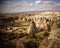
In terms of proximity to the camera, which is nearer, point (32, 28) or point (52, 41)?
point (52, 41)

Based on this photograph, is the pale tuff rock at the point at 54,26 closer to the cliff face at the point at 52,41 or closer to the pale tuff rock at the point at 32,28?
the cliff face at the point at 52,41

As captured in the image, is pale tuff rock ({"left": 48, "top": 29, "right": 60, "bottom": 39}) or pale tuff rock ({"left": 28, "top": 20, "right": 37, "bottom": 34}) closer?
pale tuff rock ({"left": 48, "top": 29, "right": 60, "bottom": 39})

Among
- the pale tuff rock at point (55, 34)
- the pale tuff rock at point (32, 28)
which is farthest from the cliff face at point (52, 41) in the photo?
the pale tuff rock at point (32, 28)

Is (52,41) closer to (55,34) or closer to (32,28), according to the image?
(55,34)

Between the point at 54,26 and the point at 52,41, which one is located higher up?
the point at 54,26

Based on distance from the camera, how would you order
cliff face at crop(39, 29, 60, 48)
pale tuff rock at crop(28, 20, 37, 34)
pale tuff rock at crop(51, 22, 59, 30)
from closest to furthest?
cliff face at crop(39, 29, 60, 48)
pale tuff rock at crop(51, 22, 59, 30)
pale tuff rock at crop(28, 20, 37, 34)

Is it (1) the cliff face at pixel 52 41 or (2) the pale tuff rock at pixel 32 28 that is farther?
(2) the pale tuff rock at pixel 32 28

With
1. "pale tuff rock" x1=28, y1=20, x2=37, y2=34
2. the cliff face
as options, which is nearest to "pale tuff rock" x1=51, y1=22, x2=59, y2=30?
the cliff face

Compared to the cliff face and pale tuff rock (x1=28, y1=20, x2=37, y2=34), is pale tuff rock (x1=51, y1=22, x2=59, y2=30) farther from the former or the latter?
pale tuff rock (x1=28, y1=20, x2=37, y2=34)

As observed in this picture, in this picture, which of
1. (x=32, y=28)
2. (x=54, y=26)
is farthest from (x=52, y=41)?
(x=32, y=28)

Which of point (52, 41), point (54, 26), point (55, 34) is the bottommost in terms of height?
point (52, 41)

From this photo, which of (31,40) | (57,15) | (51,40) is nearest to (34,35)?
(31,40)

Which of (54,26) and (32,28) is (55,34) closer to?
(54,26)
